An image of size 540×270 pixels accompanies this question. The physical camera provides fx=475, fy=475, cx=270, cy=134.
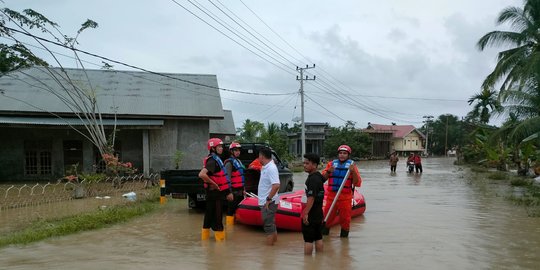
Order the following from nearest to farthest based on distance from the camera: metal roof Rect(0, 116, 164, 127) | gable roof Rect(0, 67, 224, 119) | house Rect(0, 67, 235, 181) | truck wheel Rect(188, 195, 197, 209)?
truck wheel Rect(188, 195, 197, 209) → metal roof Rect(0, 116, 164, 127) → house Rect(0, 67, 235, 181) → gable roof Rect(0, 67, 224, 119)

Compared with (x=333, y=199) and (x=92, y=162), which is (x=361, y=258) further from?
(x=92, y=162)

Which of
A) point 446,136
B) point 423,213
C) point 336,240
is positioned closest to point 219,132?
point 423,213

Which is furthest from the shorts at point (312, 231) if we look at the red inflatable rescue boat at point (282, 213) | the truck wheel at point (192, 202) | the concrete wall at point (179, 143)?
the concrete wall at point (179, 143)

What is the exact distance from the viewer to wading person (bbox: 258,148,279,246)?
24.6 ft

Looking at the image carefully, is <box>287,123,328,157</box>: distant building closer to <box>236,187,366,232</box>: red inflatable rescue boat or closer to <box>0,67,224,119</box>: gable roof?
<box>0,67,224,119</box>: gable roof

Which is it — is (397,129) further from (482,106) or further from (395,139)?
(482,106)

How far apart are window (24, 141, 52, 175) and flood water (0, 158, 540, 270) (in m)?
12.9

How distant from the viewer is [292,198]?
9.30 m

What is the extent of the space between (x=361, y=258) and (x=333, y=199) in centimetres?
134

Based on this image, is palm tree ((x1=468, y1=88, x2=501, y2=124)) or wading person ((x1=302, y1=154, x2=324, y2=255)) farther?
palm tree ((x1=468, y1=88, x2=501, y2=124))

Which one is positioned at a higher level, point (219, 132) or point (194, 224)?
point (219, 132)

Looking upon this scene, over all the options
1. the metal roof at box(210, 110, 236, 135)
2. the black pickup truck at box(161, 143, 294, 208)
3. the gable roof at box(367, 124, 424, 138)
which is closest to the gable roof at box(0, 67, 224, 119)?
the metal roof at box(210, 110, 236, 135)

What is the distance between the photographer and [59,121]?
67.2 feet

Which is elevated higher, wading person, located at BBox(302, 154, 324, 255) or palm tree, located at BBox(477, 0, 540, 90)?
palm tree, located at BBox(477, 0, 540, 90)
